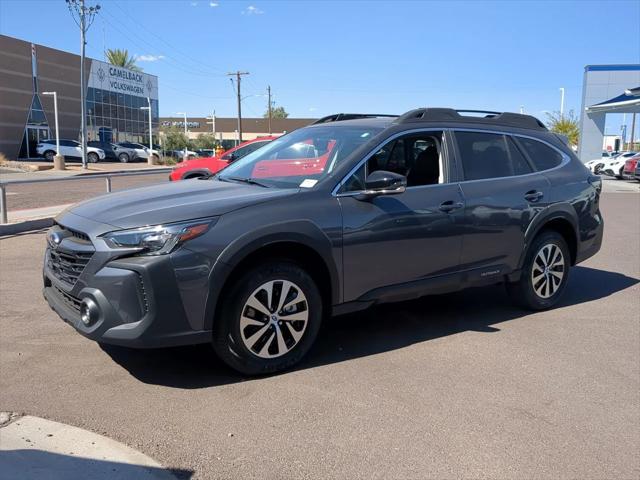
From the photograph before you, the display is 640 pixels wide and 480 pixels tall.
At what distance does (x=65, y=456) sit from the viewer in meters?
3.03

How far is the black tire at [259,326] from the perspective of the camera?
3.88 metres

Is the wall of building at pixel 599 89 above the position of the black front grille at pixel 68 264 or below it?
above

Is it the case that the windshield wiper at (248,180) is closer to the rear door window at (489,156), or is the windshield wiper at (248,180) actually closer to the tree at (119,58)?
the rear door window at (489,156)

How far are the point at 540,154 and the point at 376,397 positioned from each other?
3.35 m

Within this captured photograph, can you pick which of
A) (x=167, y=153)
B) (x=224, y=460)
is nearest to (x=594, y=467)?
(x=224, y=460)

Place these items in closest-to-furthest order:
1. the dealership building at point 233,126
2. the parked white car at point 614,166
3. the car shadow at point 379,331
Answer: the car shadow at point 379,331 → the parked white car at point 614,166 → the dealership building at point 233,126

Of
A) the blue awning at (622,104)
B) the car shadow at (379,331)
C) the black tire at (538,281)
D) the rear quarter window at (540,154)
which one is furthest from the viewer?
the blue awning at (622,104)

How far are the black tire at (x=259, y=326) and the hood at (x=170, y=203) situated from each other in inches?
19.4

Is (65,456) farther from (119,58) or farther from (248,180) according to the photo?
(119,58)

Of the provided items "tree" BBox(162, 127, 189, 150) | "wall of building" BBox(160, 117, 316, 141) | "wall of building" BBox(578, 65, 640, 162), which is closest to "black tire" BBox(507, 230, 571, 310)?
"wall of building" BBox(578, 65, 640, 162)

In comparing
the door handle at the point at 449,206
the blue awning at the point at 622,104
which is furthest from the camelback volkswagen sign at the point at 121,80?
the door handle at the point at 449,206

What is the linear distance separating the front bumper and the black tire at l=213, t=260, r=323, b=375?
26 cm

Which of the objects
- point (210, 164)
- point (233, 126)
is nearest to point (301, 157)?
point (210, 164)

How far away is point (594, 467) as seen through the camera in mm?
3107
